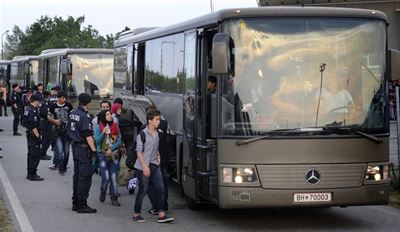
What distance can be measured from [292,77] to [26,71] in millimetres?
32881

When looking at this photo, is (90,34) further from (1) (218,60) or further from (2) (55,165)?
(1) (218,60)

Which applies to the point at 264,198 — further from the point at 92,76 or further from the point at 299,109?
the point at 92,76

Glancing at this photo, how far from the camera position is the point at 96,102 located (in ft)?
79.0

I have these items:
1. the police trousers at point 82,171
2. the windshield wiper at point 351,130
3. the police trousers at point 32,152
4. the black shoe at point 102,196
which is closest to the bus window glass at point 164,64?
the police trousers at point 82,171

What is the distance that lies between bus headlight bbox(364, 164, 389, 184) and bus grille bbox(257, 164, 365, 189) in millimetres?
139

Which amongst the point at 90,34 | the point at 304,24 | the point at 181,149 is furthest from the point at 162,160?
the point at 90,34

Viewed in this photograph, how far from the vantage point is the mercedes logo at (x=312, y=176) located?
8109 millimetres

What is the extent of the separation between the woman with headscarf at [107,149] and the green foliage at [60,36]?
52.7 meters

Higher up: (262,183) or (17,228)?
(262,183)

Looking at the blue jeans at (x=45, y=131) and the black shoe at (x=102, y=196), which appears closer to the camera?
the black shoe at (x=102, y=196)

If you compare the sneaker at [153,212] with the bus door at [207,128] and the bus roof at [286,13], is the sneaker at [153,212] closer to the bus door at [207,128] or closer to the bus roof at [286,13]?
the bus door at [207,128]

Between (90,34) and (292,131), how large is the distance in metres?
64.1

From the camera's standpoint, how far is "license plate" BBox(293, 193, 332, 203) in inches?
318

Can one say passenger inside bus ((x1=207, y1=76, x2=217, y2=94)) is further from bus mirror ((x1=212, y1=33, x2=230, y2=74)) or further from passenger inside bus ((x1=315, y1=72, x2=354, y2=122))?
passenger inside bus ((x1=315, y1=72, x2=354, y2=122))
